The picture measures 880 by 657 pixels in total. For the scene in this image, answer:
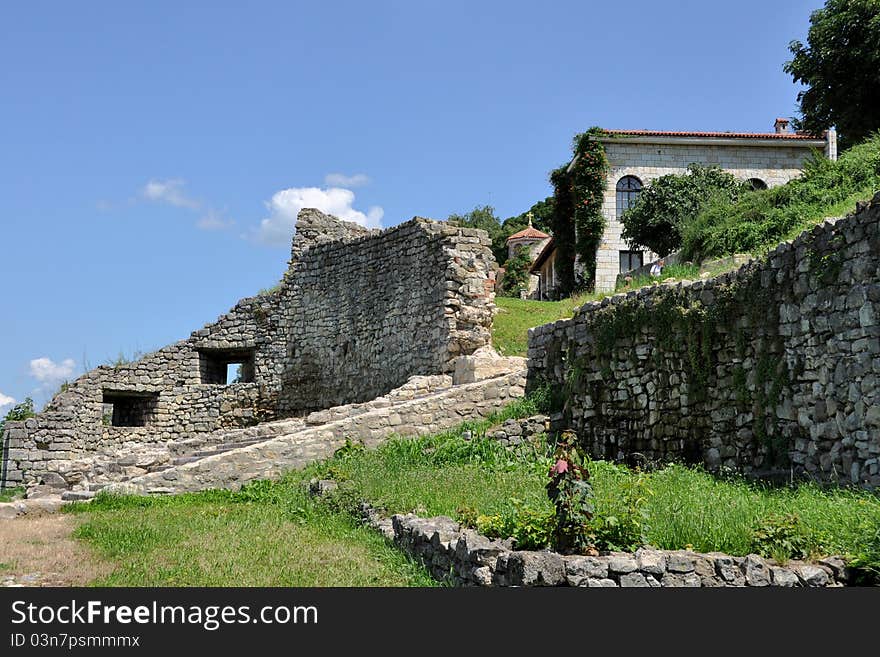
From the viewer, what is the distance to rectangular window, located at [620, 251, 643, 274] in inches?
1483

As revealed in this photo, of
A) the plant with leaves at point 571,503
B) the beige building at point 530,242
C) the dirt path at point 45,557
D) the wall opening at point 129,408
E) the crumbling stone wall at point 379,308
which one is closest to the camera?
the plant with leaves at point 571,503

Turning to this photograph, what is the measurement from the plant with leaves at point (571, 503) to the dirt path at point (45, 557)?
4173 millimetres

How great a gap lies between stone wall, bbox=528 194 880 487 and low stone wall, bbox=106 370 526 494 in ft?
6.24

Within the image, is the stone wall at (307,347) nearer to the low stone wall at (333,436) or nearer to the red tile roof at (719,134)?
the low stone wall at (333,436)

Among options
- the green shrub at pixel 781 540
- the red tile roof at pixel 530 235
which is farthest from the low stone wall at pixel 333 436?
the red tile roof at pixel 530 235

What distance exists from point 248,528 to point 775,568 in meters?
6.17

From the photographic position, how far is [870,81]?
3017cm

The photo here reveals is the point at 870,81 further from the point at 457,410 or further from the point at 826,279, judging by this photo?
the point at 826,279

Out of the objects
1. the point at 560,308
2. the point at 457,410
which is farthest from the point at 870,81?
the point at 457,410

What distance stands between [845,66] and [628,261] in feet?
36.7

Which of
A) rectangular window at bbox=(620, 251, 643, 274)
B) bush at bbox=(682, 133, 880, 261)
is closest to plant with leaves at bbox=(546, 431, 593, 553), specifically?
bush at bbox=(682, 133, 880, 261)

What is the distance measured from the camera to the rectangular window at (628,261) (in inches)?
1483

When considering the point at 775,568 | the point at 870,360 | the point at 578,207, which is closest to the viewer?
the point at 775,568

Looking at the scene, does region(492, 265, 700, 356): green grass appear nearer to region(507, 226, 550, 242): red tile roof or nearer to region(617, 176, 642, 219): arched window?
region(617, 176, 642, 219): arched window
